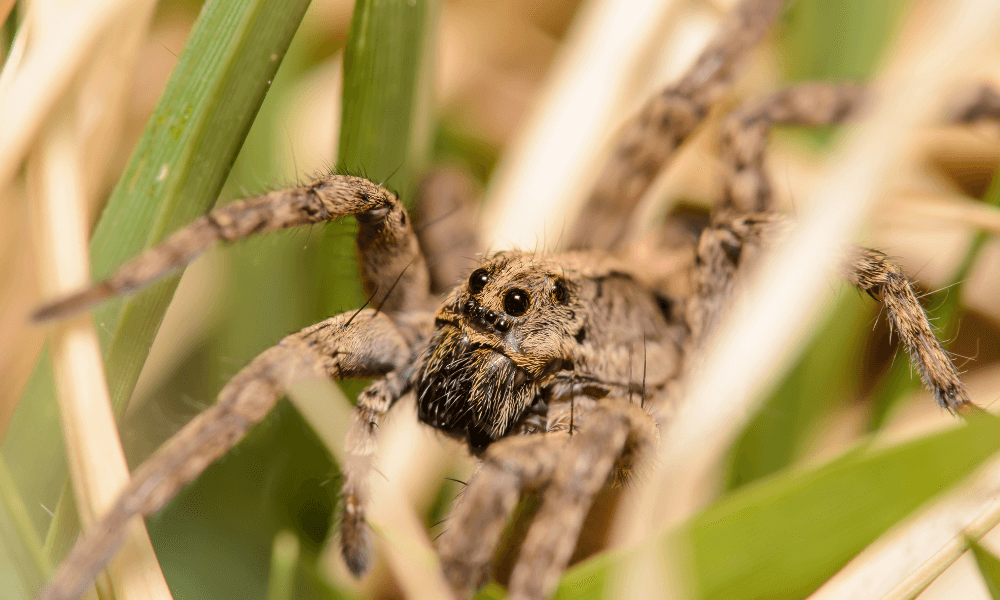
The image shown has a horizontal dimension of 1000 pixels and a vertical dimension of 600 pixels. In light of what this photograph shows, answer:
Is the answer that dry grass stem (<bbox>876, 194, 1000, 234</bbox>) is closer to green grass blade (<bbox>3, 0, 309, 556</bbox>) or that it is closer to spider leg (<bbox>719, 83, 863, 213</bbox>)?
spider leg (<bbox>719, 83, 863, 213</bbox>)

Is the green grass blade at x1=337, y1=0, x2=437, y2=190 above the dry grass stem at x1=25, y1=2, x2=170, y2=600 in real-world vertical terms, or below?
above

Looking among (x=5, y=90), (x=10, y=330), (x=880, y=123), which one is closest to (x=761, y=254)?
(x=880, y=123)

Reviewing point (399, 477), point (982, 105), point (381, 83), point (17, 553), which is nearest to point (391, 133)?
point (381, 83)

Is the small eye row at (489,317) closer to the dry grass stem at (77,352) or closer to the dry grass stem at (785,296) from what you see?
the dry grass stem at (785,296)

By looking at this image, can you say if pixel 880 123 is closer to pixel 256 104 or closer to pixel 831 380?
pixel 831 380

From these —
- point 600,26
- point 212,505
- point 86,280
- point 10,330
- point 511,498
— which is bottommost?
point 212,505

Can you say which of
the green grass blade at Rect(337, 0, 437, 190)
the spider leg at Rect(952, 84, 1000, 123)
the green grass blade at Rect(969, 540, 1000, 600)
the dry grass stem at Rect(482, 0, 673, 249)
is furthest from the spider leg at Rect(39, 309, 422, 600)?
the spider leg at Rect(952, 84, 1000, 123)
